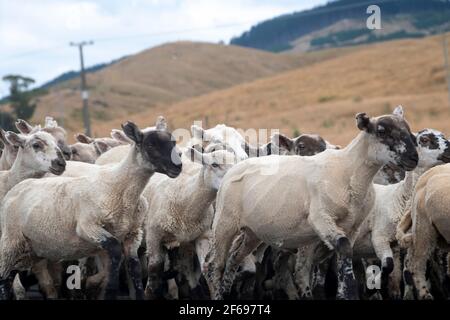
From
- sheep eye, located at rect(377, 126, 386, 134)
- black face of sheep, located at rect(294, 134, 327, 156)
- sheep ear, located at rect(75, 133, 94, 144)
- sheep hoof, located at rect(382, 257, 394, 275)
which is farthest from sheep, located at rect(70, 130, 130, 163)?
sheep eye, located at rect(377, 126, 386, 134)

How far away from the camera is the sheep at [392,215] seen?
1264cm

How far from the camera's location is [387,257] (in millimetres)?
→ 12430

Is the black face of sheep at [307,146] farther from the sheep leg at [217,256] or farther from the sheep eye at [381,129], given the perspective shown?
the sheep eye at [381,129]

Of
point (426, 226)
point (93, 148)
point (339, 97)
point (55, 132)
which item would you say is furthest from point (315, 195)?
point (339, 97)

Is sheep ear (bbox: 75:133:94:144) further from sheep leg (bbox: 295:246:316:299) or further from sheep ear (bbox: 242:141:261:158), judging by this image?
sheep leg (bbox: 295:246:316:299)

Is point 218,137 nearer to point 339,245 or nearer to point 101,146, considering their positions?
point 101,146

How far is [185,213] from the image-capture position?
42.8 ft

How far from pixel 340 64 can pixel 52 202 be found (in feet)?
239

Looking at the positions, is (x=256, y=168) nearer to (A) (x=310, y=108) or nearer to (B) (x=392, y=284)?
(B) (x=392, y=284)

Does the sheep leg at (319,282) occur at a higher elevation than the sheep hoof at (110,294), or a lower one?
lower

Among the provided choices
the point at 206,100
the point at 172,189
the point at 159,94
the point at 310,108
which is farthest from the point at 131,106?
the point at 172,189

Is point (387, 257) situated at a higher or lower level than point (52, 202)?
lower

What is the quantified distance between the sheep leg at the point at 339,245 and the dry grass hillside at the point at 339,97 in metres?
31.2

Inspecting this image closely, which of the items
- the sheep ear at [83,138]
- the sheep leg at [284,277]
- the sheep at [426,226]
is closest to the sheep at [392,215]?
the sheep at [426,226]
